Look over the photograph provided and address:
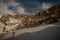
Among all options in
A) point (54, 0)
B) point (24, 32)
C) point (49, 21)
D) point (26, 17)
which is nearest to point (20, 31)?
point (24, 32)

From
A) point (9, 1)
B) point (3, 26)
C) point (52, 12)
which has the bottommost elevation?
point (3, 26)

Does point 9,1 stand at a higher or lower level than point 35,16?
higher

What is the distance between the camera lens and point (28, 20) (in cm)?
230

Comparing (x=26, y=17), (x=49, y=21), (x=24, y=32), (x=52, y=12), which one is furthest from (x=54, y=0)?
(x=24, y=32)

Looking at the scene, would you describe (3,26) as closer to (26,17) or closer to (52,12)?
(26,17)

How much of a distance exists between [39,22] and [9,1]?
544 millimetres

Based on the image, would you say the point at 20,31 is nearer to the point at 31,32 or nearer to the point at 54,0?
the point at 31,32

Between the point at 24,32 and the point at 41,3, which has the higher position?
the point at 41,3

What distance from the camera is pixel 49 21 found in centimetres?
227

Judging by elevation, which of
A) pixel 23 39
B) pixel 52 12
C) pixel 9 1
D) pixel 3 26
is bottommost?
pixel 23 39

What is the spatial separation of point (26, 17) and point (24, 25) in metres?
0.12

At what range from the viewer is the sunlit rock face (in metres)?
2.28

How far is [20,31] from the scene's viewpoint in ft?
7.44

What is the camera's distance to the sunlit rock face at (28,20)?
2279 mm
